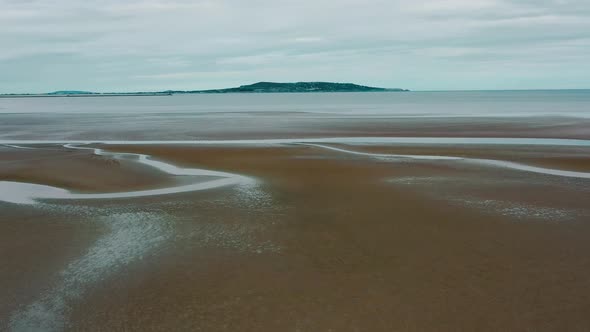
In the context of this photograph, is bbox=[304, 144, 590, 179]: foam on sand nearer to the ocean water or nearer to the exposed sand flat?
the exposed sand flat

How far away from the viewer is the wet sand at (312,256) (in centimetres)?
838

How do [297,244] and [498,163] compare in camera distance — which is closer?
[297,244]

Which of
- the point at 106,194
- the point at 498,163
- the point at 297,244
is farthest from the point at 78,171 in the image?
Result: the point at 498,163

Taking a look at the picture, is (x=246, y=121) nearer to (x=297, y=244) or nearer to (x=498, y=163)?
(x=498, y=163)

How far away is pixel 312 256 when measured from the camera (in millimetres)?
11180

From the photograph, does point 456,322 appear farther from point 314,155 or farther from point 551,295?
point 314,155

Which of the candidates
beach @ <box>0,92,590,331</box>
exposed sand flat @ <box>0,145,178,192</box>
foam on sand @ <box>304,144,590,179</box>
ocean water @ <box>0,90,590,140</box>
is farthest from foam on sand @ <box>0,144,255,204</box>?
ocean water @ <box>0,90,590,140</box>

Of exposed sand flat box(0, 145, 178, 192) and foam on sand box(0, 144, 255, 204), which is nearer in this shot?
foam on sand box(0, 144, 255, 204)

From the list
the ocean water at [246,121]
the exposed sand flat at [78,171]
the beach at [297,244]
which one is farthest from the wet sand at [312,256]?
the ocean water at [246,121]

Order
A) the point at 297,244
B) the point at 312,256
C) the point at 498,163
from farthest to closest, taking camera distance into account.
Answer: the point at 498,163
the point at 297,244
the point at 312,256

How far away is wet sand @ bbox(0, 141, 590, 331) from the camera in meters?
8.38

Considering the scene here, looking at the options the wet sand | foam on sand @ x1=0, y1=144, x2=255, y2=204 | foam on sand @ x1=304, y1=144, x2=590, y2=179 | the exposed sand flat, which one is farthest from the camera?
foam on sand @ x1=304, y1=144, x2=590, y2=179

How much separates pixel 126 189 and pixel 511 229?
1313cm

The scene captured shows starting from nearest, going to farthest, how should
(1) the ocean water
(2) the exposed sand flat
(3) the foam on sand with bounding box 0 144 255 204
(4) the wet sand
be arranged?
(4) the wet sand, (3) the foam on sand with bounding box 0 144 255 204, (2) the exposed sand flat, (1) the ocean water
